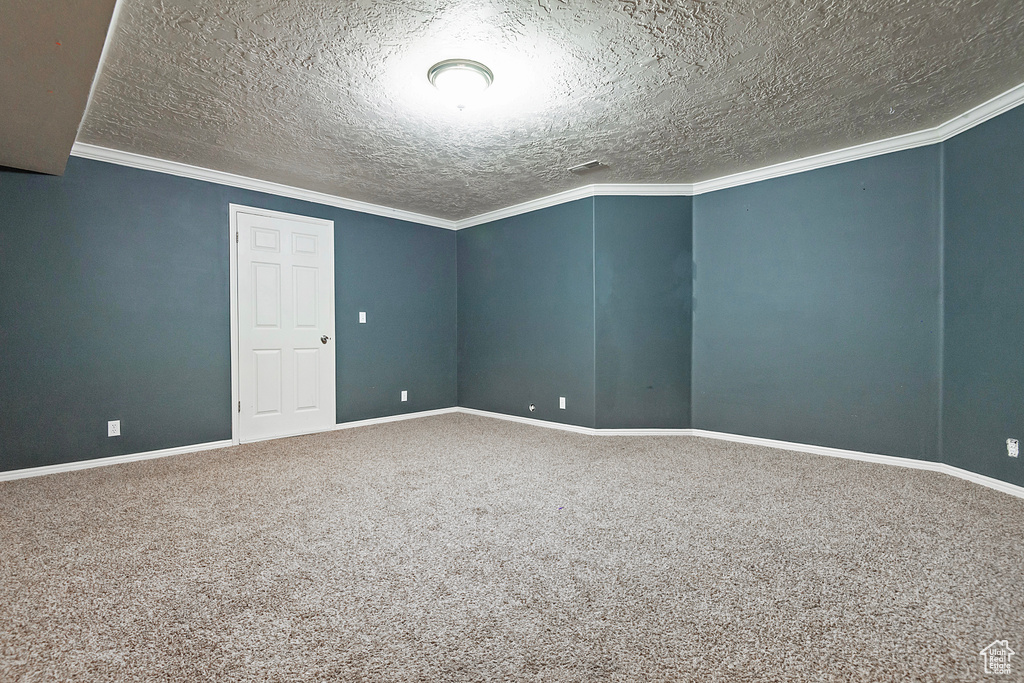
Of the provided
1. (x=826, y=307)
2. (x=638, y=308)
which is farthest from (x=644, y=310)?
(x=826, y=307)

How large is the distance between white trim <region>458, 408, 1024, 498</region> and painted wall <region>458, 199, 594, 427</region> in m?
0.09

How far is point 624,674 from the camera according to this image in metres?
1.38

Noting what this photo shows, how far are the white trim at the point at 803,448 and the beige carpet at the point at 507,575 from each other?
126 mm

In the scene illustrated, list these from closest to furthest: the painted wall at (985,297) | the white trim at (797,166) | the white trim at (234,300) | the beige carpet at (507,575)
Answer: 1. the beige carpet at (507,575)
2. the painted wall at (985,297)
3. the white trim at (797,166)
4. the white trim at (234,300)

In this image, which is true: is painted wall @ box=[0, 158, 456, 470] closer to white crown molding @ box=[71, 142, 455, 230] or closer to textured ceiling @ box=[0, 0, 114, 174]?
white crown molding @ box=[71, 142, 455, 230]

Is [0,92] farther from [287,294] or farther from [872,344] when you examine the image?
[872,344]

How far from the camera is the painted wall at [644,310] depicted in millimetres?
Answer: 4777

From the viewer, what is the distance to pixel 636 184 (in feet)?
15.4

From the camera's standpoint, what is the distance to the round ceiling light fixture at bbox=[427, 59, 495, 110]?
8.38ft

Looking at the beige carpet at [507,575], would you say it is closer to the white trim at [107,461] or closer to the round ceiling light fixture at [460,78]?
the white trim at [107,461]

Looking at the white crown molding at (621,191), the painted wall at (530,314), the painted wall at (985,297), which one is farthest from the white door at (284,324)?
the painted wall at (985,297)

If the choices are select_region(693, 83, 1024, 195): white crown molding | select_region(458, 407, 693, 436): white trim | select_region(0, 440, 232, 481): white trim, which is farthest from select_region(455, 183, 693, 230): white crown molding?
select_region(0, 440, 232, 481): white trim

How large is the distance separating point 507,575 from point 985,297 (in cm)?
363

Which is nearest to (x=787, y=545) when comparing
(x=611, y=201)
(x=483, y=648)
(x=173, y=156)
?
(x=483, y=648)
